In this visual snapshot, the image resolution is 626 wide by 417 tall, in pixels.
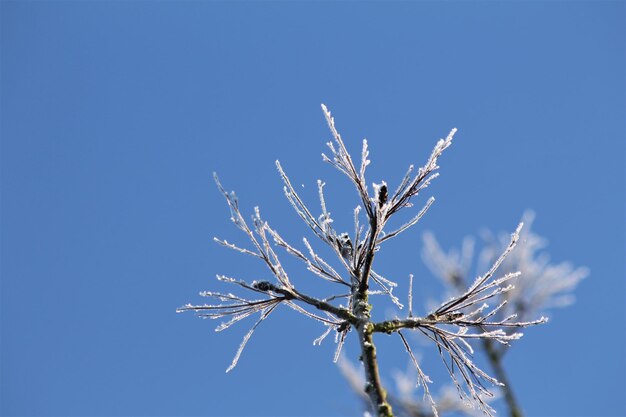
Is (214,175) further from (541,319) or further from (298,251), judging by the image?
(541,319)

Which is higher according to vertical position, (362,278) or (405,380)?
(405,380)

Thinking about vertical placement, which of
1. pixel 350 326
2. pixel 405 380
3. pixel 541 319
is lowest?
pixel 541 319

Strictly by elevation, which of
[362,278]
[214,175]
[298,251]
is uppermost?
[214,175]

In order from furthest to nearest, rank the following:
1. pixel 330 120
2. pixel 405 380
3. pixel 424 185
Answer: pixel 405 380 → pixel 424 185 → pixel 330 120

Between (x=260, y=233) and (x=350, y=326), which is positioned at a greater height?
(x=260, y=233)

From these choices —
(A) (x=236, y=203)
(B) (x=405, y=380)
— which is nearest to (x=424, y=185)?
(A) (x=236, y=203)

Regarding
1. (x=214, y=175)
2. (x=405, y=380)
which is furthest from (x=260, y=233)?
(x=405, y=380)

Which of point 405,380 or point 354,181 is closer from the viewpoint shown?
point 354,181

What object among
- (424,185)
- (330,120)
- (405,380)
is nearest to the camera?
(330,120)

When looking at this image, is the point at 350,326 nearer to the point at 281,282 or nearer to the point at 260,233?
the point at 281,282
